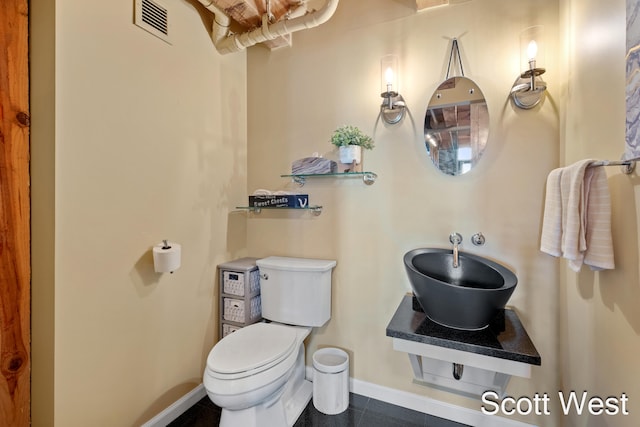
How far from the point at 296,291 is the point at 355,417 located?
81cm

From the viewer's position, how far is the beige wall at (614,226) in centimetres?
92

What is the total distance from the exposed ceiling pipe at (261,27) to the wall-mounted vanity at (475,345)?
1711mm

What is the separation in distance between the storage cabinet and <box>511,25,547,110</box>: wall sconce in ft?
6.09

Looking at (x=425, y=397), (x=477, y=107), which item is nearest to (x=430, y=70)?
(x=477, y=107)

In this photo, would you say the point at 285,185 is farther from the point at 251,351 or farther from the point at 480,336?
the point at 480,336

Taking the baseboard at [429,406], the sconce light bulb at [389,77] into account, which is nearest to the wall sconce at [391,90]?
the sconce light bulb at [389,77]

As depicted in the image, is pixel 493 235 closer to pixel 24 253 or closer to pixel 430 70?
pixel 430 70

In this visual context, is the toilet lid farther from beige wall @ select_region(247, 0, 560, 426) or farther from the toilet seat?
beige wall @ select_region(247, 0, 560, 426)

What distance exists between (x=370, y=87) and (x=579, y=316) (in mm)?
1602

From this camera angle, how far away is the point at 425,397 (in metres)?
1.71

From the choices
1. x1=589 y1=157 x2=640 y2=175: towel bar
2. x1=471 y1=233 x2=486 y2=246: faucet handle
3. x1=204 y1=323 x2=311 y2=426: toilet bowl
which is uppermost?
x1=589 y1=157 x2=640 y2=175: towel bar

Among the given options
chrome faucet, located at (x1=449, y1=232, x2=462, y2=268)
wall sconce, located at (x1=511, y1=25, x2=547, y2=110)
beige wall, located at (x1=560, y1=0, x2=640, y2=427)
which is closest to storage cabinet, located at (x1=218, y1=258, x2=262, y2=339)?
chrome faucet, located at (x1=449, y1=232, x2=462, y2=268)

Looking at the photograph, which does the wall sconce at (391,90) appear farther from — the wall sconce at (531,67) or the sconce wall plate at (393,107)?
the wall sconce at (531,67)

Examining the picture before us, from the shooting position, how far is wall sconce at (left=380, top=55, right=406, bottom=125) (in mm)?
1706
